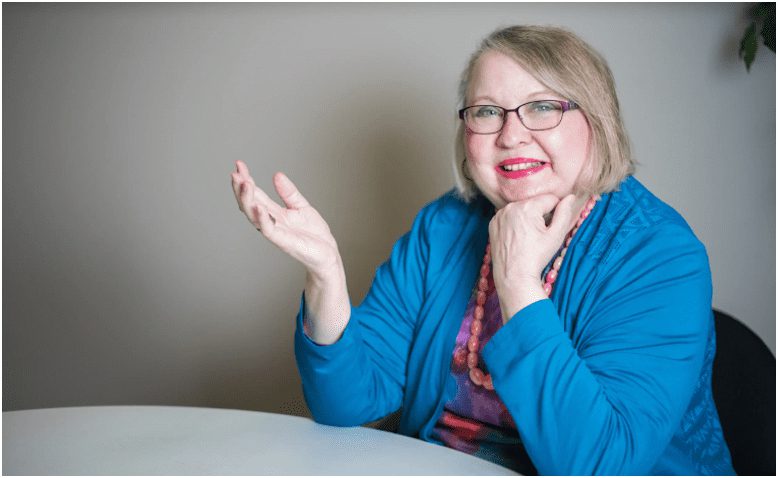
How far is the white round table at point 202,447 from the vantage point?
109 cm

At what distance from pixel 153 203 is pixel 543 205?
1606 millimetres

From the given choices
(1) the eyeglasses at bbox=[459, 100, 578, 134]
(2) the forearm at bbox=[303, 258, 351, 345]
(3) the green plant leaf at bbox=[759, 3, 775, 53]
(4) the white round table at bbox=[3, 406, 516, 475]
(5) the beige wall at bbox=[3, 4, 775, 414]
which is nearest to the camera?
(4) the white round table at bbox=[3, 406, 516, 475]

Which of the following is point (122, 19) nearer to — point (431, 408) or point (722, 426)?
point (431, 408)

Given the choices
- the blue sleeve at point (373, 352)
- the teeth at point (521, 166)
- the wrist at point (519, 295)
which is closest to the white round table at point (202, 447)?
the blue sleeve at point (373, 352)

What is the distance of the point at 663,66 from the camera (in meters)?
2.34

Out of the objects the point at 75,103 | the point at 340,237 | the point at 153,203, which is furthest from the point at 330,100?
the point at 75,103

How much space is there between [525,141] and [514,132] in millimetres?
27

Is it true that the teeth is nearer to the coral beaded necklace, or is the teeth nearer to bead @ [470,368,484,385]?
the coral beaded necklace

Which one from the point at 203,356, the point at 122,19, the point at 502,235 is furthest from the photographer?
the point at 203,356

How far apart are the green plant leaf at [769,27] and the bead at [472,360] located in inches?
52.9

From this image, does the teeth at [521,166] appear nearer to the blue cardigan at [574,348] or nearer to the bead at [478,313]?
the blue cardigan at [574,348]

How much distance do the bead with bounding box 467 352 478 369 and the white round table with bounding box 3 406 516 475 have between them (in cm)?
27

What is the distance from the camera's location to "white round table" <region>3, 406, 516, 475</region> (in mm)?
1095

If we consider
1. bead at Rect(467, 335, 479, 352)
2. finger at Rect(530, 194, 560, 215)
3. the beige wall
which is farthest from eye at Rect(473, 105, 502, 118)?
the beige wall
